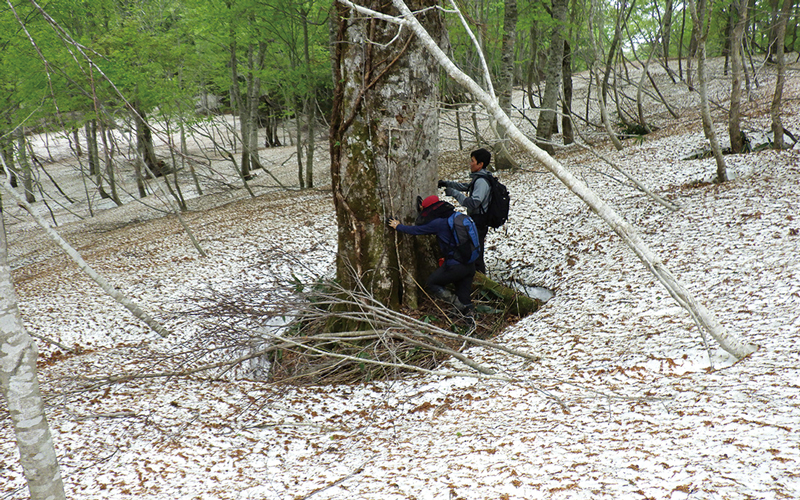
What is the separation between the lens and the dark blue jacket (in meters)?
4.88

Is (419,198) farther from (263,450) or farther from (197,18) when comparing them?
(197,18)

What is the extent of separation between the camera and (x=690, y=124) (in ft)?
42.8

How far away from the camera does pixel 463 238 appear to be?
498cm

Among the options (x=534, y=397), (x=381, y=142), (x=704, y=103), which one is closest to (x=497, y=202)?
(x=381, y=142)

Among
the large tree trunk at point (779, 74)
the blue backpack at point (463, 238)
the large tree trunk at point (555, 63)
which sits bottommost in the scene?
the blue backpack at point (463, 238)

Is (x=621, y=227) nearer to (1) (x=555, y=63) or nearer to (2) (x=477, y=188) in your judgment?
(2) (x=477, y=188)

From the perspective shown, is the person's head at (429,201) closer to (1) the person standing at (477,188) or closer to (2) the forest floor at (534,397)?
(1) the person standing at (477,188)

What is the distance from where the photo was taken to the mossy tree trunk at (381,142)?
4746 millimetres

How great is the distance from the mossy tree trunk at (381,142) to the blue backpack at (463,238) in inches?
21.3

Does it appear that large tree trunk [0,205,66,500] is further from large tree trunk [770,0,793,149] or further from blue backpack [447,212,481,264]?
large tree trunk [770,0,793,149]

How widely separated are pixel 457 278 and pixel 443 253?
1.11ft

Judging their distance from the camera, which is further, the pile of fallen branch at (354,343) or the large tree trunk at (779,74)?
the large tree trunk at (779,74)

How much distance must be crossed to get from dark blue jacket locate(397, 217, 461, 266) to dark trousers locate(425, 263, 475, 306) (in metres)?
0.08

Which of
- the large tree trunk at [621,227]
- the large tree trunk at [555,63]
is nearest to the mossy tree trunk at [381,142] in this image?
the large tree trunk at [621,227]
